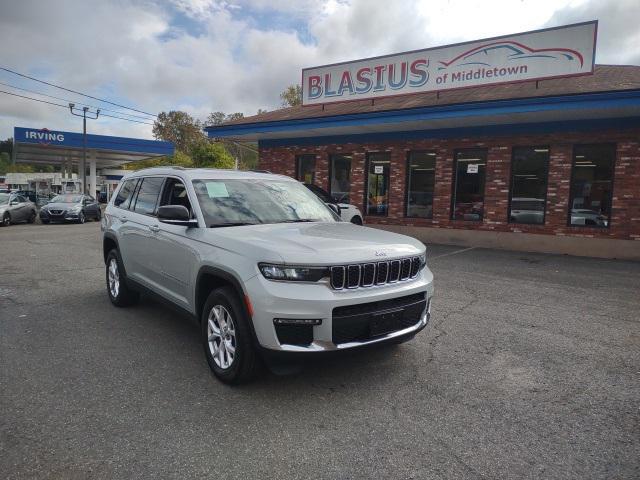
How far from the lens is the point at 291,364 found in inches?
134

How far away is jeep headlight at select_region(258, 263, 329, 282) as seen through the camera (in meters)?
3.34

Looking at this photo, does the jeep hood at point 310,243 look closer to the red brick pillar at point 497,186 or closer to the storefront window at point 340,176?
the red brick pillar at point 497,186

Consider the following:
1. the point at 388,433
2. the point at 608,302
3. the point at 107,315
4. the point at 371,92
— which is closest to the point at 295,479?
the point at 388,433

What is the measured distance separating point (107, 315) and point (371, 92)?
10.5 metres

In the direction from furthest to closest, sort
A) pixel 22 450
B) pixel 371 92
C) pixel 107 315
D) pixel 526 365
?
pixel 371 92, pixel 107 315, pixel 526 365, pixel 22 450

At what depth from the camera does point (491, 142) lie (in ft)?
41.9

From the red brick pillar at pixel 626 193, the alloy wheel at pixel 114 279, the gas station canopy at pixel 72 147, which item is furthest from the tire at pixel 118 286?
the gas station canopy at pixel 72 147

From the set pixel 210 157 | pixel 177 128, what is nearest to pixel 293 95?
pixel 210 157

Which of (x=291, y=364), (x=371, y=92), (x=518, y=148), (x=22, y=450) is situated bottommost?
(x=22, y=450)

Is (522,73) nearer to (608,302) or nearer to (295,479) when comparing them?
(608,302)

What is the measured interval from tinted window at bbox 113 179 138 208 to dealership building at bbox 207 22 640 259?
8.16 meters

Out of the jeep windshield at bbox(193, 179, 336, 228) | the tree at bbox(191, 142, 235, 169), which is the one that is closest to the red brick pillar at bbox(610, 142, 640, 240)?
the jeep windshield at bbox(193, 179, 336, 228)

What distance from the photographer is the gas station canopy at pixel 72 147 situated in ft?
105

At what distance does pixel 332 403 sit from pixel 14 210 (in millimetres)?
21338
